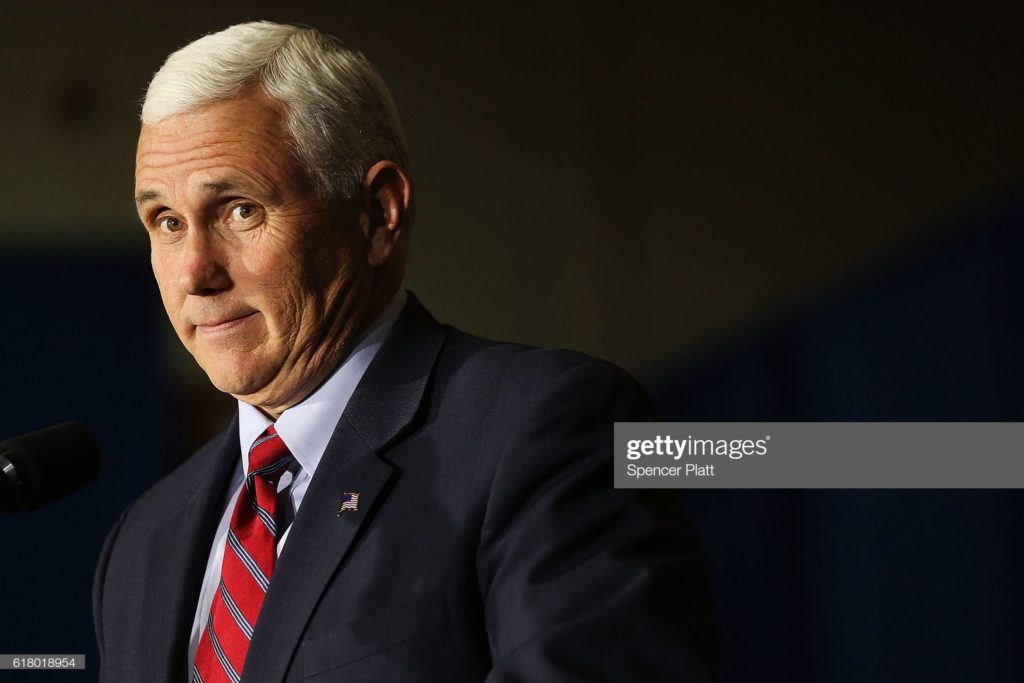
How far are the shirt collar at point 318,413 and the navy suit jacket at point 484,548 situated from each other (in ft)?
0.13

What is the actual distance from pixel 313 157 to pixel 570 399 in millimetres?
422

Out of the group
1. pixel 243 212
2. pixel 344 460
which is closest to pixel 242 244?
pixel 243 212

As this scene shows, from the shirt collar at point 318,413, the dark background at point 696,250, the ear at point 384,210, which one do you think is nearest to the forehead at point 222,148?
the ear at point 384,210

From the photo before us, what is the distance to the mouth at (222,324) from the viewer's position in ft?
4.53

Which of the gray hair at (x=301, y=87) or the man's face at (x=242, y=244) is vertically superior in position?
the gray hair at (x=301, y=87)

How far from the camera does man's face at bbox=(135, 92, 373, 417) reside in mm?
1373

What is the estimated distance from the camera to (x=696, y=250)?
285cm

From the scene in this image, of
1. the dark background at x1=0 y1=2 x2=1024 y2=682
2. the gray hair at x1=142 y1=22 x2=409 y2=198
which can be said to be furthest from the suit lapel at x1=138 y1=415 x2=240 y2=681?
the dark background at x1=0 y1=2 x2=1024 y2=682

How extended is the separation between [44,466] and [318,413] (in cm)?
36

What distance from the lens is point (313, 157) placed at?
4.63ft

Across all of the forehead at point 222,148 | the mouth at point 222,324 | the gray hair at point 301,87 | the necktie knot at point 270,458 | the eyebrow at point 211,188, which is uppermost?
the gray hair at point 301,87

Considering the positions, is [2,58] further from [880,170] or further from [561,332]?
[880,170]

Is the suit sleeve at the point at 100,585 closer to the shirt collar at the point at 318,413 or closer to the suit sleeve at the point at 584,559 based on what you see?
the shirt collar at the point at 318,413

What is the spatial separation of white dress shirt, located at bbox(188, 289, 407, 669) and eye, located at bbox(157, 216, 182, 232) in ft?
0.72
